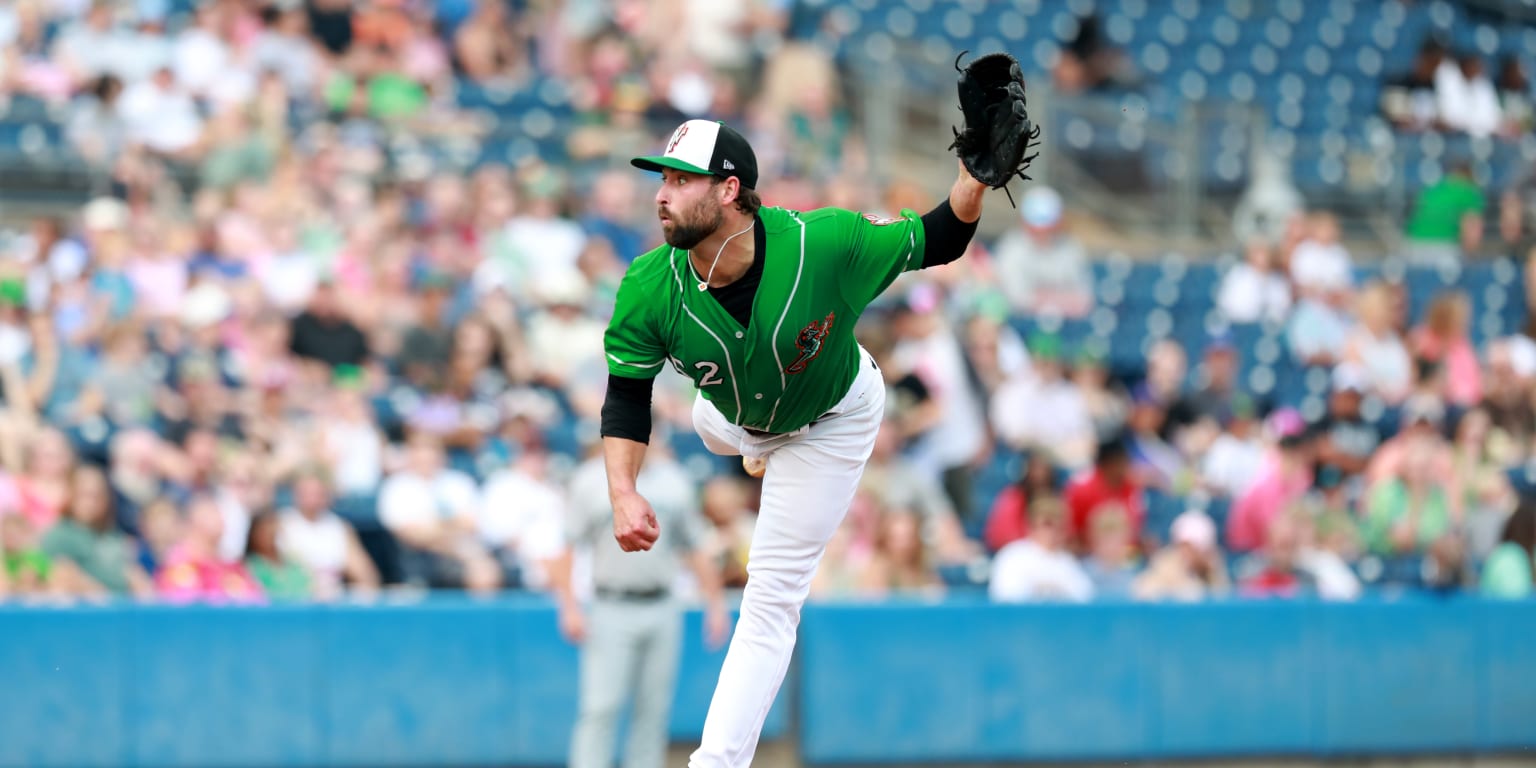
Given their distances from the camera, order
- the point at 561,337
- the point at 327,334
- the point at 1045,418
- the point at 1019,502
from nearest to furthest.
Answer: the point at 1019,502, the point at 327,334, the point at 561,337, the point at 1045,418

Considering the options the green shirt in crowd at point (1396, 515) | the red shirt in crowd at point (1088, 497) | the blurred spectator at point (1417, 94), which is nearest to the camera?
the red shirt in crowd at point (1088, 497)

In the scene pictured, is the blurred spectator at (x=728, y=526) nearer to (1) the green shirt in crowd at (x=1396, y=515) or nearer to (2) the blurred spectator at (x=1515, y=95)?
(1) the green shirt in crowd at (x=1396, y=515)

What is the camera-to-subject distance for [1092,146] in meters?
16.0

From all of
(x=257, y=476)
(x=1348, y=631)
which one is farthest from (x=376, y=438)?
(x=1348, y=631)

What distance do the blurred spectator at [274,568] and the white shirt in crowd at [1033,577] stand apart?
3.86 meters

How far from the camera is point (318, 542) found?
11156 millimetres

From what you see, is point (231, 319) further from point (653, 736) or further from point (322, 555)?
point (653, 736)

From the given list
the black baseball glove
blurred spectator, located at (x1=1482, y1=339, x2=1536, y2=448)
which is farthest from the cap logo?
blurred spectator, located at (x1=1482, y1=339, x2=1536, y2=448)

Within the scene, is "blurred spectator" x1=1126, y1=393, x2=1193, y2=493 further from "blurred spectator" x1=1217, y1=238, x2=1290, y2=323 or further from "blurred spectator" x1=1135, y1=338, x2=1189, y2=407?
"blurred spectator" x1=1217, y1=238, x2=1290, y2=323

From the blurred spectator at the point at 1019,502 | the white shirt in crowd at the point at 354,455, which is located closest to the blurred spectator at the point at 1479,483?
the blurred spectator at the point at 1019,502

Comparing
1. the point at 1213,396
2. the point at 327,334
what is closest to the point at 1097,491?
the point at 1213,396

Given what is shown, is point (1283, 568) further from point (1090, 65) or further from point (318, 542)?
point (1090, 65)

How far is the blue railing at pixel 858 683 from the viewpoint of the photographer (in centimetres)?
1066

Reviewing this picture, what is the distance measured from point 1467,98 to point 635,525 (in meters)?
14.7
